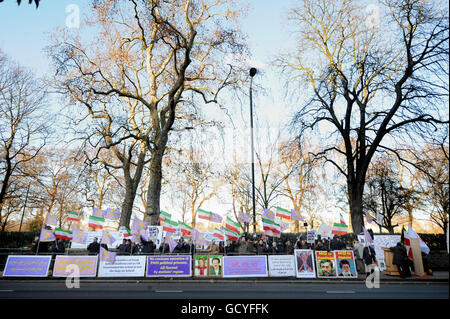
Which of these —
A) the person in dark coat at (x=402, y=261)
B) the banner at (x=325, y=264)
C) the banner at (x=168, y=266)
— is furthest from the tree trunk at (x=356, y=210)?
the banner at (x=168, y=266)

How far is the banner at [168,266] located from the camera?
1320cm

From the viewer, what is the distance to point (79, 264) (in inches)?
519

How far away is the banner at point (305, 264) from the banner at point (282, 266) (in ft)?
0.89

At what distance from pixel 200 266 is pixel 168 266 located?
1441 millimetres

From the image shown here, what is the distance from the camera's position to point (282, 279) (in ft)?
43.7

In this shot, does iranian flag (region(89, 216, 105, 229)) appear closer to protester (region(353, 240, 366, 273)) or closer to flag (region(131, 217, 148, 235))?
flag (region(131, 217, 148, 235))

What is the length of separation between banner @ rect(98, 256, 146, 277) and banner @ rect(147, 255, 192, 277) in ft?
1.19

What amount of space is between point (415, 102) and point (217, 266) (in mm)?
14490

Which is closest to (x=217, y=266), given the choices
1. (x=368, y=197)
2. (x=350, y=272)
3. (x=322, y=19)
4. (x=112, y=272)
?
(x=112, y=272)

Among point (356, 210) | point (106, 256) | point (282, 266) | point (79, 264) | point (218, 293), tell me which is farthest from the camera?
point (356, 210)

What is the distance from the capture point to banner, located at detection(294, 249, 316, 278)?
43.7 feet

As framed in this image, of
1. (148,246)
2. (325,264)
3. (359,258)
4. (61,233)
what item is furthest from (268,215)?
(61,233)

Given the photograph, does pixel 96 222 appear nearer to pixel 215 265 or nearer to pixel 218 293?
pixel 215 265

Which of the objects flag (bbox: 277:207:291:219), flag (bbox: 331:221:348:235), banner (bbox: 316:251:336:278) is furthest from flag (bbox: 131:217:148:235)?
flag (bbox: 331:221:348:235)
